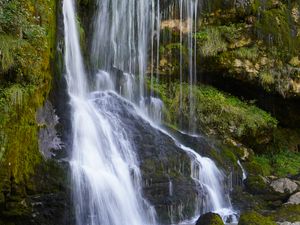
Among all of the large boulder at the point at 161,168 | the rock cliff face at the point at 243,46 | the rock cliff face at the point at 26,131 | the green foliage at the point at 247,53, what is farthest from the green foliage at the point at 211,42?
the rock cliff face at the point at 26,131

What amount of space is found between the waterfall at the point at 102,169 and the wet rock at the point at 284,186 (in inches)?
165

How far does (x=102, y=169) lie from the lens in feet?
29.0

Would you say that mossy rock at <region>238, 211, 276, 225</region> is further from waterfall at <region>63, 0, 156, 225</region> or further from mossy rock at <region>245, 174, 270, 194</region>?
mossy rock at <region>245, 174, 270, 194</region>

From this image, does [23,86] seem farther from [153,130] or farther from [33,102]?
[153,130]

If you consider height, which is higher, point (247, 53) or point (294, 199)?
point (247, 53)

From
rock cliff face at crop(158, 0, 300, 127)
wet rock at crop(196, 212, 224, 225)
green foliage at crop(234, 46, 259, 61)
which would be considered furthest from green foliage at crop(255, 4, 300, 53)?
wet rock at crop(196, 212, 224, 225)

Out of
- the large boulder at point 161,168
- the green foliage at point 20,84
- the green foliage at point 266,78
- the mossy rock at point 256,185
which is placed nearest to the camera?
the green foliage at point 20,84

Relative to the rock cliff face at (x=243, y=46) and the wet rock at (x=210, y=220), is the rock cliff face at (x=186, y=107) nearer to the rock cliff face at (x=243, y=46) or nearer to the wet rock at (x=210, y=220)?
the rock cliff face at (x=243, y=46)

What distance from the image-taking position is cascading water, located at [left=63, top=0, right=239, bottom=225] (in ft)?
27.3

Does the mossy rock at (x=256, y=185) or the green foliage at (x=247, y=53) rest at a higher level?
the green foliage at (x=247, y=53)

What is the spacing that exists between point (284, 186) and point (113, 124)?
4766 millimetres

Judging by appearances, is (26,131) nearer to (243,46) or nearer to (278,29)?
(243,46)

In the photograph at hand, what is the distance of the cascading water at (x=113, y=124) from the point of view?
834 centimetres

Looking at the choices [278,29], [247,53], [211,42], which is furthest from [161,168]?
[278,29]
